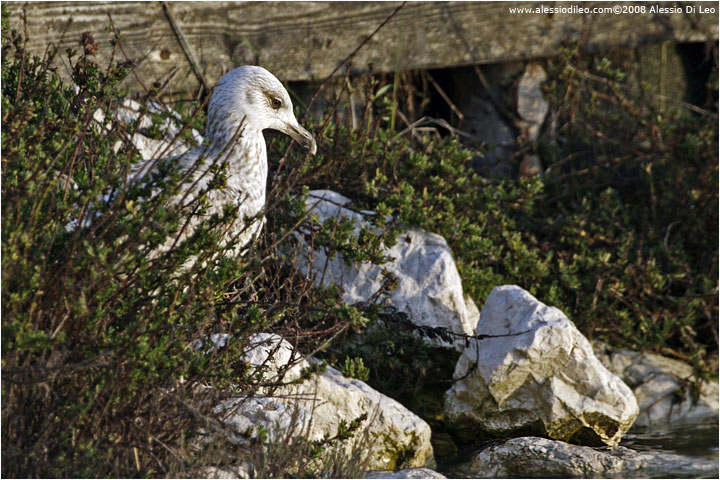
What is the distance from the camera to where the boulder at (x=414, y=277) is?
5.01 meters

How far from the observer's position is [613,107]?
6.68 m

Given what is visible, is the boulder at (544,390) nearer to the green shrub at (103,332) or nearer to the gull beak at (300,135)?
the gull beak at (300,135)

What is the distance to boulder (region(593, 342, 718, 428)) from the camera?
5191mm

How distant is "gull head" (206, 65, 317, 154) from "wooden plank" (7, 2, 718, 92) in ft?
4.78

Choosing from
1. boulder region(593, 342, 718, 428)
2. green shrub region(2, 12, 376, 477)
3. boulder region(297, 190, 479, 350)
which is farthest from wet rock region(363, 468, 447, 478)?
boulder region(593, 342, 718, 428)

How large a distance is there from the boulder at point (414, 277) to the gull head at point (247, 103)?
627 millimetres

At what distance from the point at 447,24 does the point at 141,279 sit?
13.7 feet

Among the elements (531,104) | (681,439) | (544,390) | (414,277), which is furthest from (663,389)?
(531,104)

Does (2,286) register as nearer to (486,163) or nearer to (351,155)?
(351,155)

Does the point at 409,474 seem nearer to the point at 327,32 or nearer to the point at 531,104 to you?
the point at 327,32

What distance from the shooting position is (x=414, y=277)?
5113 millimetres

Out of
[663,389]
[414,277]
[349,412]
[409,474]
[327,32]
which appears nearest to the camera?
[409,474]

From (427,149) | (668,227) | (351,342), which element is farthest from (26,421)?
(668,227)

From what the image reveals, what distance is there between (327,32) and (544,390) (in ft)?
10.2
